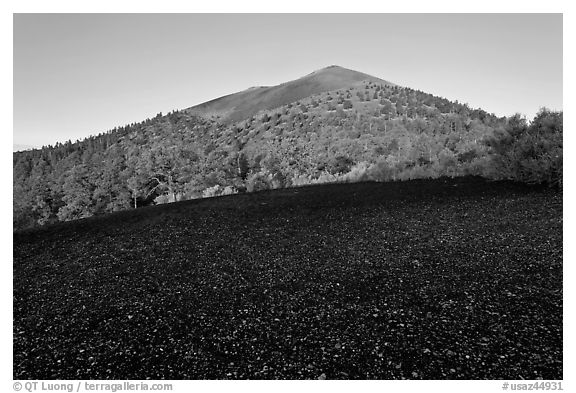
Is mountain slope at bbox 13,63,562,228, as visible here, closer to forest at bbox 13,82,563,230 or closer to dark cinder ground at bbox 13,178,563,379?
forest at bbox 13,82,563,230

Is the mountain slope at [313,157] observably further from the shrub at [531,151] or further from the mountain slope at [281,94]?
the mountain slope at [281,94]

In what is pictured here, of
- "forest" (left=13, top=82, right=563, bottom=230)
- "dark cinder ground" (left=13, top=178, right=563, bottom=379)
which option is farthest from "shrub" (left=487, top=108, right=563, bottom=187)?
"dark cinder ground" (left=13, top=178, right=563, bottom=379)

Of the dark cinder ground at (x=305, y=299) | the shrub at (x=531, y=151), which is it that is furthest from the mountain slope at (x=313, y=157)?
the dark cinder ground at (x=305, y=299)

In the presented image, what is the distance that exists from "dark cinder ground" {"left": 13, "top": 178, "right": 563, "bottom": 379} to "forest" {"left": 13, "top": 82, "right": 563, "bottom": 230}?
894 cm

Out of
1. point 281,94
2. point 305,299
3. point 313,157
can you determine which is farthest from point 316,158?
point 281,94

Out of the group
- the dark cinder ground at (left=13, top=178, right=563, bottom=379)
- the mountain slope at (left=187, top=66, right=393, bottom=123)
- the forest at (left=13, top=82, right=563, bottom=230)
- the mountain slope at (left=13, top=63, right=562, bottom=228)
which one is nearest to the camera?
the dark cinder ground at (left=13, top=178, right=563, bottom=379)

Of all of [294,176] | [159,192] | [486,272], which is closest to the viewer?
[486,272]

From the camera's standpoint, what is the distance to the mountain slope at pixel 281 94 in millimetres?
88100

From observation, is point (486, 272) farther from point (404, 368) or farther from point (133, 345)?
point (133, 345)

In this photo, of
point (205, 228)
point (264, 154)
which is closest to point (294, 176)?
point (264, 154)

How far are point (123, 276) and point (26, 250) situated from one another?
517 centimetres

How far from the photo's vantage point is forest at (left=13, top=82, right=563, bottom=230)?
19750 millimetres

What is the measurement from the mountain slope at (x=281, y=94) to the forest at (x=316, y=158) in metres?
25.9

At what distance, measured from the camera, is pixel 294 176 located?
36.6m
